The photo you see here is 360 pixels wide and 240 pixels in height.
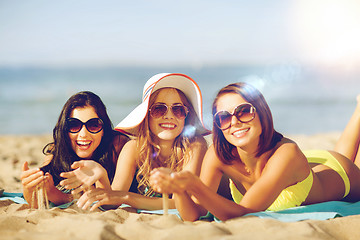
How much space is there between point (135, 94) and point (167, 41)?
869 inches

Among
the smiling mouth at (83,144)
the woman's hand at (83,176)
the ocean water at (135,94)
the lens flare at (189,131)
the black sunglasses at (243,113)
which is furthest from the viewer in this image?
the ocean water at (135,94)

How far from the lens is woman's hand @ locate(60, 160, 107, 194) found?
123 inches

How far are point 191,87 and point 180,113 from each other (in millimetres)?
268

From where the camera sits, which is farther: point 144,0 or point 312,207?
point 144,0

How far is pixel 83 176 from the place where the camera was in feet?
10.5

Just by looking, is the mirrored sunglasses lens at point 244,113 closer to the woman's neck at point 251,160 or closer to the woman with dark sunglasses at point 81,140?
the woman's neck at point 251,160

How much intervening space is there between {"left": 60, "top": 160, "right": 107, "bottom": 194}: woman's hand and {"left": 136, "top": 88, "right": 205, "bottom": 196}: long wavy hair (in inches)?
17.9

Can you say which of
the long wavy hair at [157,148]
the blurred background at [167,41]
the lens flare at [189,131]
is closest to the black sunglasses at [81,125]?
the long wavy hair at [157,148]

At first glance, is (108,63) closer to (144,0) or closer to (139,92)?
(144,0)

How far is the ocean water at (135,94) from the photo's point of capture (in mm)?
11531

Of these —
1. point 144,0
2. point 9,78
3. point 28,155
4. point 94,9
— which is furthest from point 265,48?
point 28,155

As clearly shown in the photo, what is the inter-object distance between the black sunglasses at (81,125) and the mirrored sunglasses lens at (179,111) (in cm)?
74

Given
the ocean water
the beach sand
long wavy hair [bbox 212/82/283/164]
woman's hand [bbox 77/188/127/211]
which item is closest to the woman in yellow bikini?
long wavy hair [bbox 212/82/283/164]

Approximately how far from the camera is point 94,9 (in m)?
43.2
